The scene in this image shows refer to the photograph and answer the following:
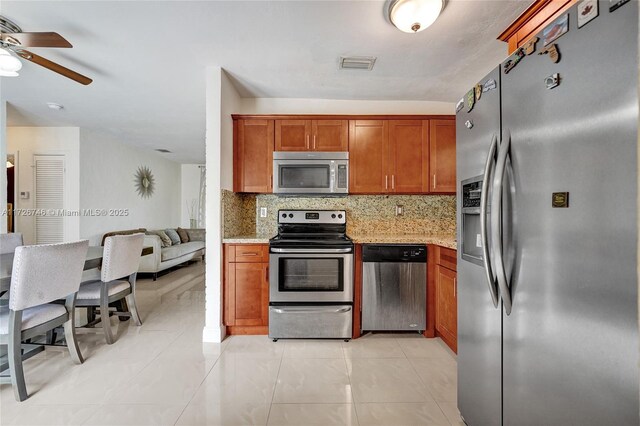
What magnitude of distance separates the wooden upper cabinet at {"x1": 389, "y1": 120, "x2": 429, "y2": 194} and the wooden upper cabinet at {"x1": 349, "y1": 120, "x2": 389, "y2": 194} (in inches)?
3.0

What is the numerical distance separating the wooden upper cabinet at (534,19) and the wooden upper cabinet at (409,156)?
44.9 inches

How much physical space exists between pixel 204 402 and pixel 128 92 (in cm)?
329

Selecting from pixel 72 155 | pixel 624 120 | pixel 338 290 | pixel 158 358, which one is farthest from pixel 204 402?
pixel 72 155

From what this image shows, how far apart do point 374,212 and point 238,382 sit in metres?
2.20

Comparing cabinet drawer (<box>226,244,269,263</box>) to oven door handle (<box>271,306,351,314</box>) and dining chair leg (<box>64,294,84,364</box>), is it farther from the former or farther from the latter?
dining chair leg (<box>64,294,84,364</box>)

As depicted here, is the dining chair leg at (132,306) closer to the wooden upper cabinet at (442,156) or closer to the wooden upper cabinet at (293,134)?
the wooden upper cabinet at (293,134)

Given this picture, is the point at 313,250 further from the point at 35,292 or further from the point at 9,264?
the point at 9,264

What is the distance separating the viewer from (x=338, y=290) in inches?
101

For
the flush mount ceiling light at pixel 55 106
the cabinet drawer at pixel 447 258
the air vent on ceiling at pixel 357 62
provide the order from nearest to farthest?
1. the cabinet drawer at pixel 447 258
2. the air vent on ceiling at pixel 357 62
3. the flush mount ceiling light at pixel 55 106

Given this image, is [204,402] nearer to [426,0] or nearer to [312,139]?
[312,139]

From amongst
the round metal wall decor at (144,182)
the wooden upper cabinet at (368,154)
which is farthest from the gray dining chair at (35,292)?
the round metal wall decor at (144,182)

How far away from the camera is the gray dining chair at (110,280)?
8.02 ft

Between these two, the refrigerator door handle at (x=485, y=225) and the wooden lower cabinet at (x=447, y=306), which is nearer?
the refrigerator door handle at (x=485, y=225)

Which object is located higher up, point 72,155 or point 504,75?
point 72,155
